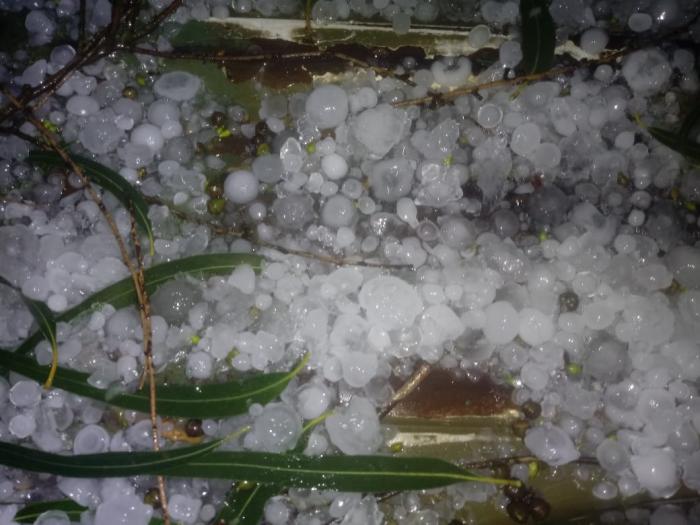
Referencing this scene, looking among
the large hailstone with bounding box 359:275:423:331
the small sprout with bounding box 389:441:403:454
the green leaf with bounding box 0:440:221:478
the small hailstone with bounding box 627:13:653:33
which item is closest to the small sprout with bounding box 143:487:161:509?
the green leaf with bounding box 0:440:221:478

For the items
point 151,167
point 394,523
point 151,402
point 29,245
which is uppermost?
point 151,167

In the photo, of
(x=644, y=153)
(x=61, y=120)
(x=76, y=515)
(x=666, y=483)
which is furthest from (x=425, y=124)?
(x=76, y=515)

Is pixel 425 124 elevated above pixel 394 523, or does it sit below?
above

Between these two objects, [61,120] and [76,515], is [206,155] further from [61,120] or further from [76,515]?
[76,515]

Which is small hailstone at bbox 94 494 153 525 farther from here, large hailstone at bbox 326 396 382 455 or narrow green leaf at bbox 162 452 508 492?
large hailstone at bbox 326 396 382 455

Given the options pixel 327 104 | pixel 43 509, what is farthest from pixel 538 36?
pixel 43 509

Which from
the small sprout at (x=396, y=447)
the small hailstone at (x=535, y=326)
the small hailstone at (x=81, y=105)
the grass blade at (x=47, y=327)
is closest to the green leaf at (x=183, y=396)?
the grass blade at (x=47, y=327)

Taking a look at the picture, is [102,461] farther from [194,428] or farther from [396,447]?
[396,447]
